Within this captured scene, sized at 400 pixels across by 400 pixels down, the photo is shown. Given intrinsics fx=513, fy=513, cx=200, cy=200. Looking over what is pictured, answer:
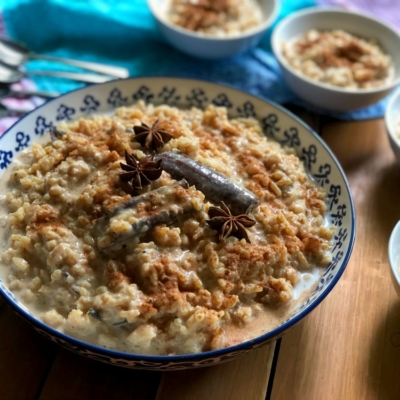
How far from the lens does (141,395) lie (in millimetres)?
1490

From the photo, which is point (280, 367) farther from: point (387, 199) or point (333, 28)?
point (333, 28)

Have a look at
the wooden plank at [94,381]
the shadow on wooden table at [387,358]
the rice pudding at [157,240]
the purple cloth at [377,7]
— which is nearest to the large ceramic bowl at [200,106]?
the rice pudding at [157,240]

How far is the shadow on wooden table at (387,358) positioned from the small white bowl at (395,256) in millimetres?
152

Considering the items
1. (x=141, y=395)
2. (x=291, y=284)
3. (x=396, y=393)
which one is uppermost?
(x=291, y=284)

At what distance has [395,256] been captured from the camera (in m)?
1.68

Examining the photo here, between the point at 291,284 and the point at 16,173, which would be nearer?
the point at 291,284

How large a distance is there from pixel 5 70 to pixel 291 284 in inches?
68.6

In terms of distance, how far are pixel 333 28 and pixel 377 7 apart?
0.50 metres

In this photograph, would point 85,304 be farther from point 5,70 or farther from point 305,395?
point 5,70

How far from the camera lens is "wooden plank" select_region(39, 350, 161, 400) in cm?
148

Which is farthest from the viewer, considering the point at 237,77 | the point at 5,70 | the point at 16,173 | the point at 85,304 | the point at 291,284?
the point at 237,77

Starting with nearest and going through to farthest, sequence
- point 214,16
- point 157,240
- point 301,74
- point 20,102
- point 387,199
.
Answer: point 157,240, point 387,199, point 20,102, point 301,74, point 214,16

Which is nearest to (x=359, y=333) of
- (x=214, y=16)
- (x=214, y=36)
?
Result: (x=214, y=36)

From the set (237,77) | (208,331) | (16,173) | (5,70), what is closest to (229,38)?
(237,77)
